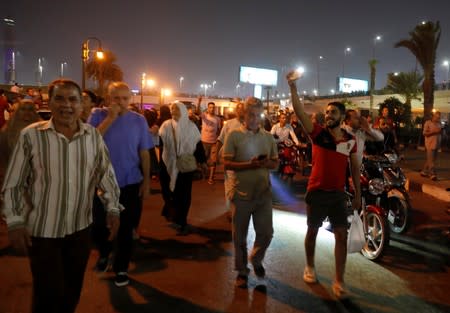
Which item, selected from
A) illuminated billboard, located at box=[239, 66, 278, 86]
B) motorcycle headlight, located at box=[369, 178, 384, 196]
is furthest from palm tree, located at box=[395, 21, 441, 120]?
illuminated billboard, located at box=[239, 66, 278, 86]

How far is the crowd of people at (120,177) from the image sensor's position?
101 inches

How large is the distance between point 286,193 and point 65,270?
23.6 feet

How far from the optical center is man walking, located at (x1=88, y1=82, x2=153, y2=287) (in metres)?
4.14

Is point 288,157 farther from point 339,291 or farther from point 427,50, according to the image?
point 427,50

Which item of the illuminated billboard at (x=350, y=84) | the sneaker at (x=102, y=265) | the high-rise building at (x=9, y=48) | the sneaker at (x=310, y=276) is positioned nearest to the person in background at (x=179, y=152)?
the sneaker at (x=102, y=265)

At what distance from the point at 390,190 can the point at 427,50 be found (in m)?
22.4

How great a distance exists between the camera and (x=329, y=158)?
416cm

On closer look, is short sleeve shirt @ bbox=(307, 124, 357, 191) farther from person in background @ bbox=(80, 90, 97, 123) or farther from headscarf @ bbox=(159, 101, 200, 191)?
person in background @ bbox=(80, 90, 97, 123)

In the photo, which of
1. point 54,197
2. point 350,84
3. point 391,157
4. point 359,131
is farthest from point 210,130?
point 350,84

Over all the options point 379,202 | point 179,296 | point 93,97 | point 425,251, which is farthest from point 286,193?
point 179,296

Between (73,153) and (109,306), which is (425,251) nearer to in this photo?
(109,306)

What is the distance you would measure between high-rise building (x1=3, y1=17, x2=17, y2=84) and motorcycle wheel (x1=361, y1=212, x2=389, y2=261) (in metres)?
111

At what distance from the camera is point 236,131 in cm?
427

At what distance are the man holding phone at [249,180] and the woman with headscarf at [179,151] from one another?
196 centimetres
